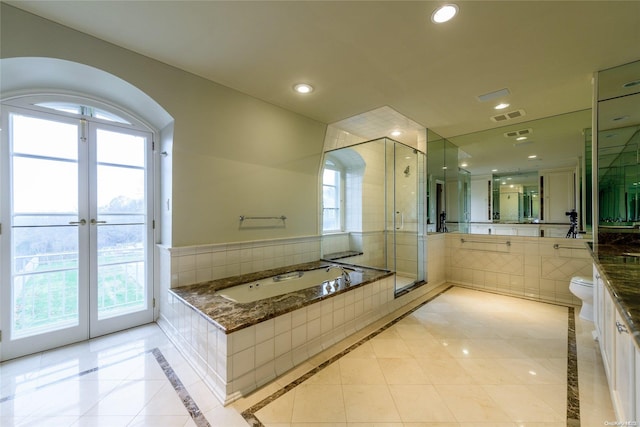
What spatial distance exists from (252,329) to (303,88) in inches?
92.0

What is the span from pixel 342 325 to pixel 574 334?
2.28 m

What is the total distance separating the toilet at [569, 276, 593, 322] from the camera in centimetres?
267

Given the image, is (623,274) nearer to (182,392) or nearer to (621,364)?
(621,364)

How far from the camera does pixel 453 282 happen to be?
4.19m

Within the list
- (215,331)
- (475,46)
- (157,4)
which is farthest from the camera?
(475,46)

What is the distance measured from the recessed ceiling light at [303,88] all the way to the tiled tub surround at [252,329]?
6.81 ft

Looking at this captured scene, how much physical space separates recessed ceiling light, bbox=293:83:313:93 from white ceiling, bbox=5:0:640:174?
0.08 metres

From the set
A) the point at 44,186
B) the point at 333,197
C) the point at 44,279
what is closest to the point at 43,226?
the point at 44,186

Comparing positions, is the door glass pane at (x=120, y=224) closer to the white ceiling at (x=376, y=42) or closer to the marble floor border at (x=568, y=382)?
the white ceiling at (x=376, y=42)

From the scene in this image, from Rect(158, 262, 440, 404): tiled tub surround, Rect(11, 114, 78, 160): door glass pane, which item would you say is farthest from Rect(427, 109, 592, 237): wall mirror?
Rect(11, 114, 78, 160): door glass pane

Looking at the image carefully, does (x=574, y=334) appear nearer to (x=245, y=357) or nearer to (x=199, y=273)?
(x=245, y=357)

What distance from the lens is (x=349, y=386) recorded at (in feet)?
5.64

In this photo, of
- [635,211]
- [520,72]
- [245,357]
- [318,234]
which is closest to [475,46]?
[520,72]

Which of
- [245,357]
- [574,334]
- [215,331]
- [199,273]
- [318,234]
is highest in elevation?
[318,234]
